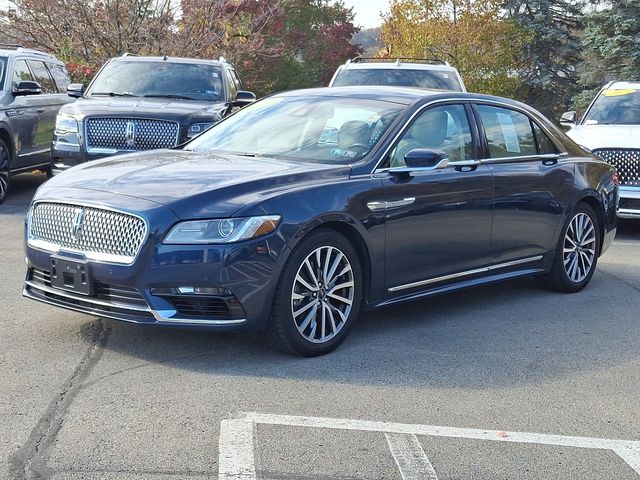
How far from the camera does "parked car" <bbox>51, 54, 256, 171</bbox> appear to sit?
35.9 ft

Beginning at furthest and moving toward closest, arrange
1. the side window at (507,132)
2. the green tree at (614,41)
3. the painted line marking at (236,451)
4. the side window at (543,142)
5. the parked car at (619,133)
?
the green tree at (614,41) < the parked car at (619,133) < the side window at (543,142) < the side window at (507,132) < the painted line marking at (236,451)

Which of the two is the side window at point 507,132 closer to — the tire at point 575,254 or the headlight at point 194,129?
the tire at point 575,254

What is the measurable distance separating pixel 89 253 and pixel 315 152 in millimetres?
1629

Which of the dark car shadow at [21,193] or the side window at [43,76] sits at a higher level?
the side window at [43,76]

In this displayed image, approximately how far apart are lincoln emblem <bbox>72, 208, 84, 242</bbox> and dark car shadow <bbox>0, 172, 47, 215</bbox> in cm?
615

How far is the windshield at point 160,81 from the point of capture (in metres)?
12.2

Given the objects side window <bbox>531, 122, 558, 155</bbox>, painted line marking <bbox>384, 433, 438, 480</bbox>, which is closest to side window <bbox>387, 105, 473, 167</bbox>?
side window <bbox>531, 122, 558, 155</bbox>

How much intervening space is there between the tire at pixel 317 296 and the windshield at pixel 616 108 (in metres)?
7.54

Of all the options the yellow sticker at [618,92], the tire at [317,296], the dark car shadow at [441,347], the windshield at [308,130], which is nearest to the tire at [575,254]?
the dark car shadow at [441,347]

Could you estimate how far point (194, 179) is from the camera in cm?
564

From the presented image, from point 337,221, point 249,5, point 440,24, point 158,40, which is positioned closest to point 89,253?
point 337,221

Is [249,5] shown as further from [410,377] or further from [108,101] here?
[410,377]

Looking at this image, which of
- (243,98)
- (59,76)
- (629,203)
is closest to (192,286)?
(243,98)

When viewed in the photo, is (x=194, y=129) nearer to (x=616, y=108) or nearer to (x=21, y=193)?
(x=21, y=193)
